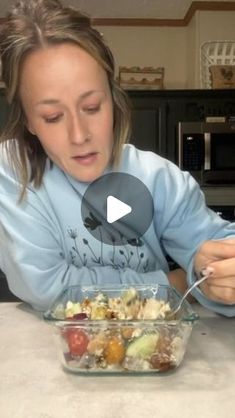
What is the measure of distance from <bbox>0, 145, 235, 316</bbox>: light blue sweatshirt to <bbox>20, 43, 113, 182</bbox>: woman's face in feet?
0.38

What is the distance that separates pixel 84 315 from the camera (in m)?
0.71

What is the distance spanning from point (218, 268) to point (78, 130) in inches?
13.0

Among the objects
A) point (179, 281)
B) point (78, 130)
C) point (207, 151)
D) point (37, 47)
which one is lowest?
point (207, 151)

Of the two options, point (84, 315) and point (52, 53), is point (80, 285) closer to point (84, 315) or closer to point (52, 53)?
point (84, 315)

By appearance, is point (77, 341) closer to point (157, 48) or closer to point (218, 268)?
point (218, 268)

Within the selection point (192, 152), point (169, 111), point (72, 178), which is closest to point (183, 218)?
point (72, 178)

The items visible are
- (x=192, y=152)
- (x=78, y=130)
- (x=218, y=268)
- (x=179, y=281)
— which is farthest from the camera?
(x=192, y=152)

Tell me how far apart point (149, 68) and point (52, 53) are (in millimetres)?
3209

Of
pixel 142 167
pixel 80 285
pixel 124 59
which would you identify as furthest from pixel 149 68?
pixel 80 285

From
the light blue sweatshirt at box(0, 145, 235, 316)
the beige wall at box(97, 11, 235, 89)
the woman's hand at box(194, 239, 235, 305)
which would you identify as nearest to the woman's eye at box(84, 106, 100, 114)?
the light blue sweatshirt at box(0, 145, 235, 316)

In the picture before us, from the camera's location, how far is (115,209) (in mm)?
1052

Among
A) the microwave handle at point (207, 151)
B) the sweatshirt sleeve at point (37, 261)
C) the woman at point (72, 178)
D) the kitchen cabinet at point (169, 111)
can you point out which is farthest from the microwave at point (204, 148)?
the sweatshirt sleeve at point (37, 261)

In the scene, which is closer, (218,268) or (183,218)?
(218,268)

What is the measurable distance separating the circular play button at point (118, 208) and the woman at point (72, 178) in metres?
0.01
